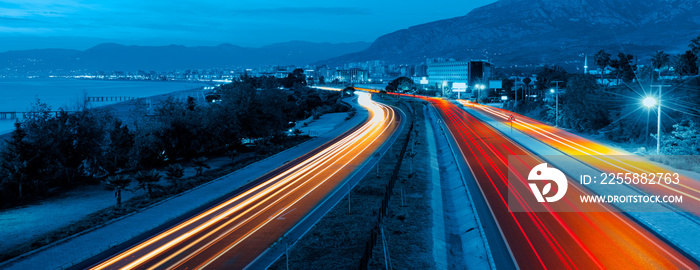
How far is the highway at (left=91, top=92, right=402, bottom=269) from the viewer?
15.4 metres

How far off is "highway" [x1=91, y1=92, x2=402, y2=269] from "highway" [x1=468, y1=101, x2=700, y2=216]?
15.3 m

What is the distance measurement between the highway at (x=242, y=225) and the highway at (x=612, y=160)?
1529 cm

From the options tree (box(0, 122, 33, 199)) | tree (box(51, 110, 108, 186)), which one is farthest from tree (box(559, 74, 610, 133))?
tree (box(0, 122, 33, 199))

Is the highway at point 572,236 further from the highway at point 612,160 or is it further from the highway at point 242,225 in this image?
the highway at point 242,225

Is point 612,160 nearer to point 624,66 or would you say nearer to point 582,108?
point 582,108

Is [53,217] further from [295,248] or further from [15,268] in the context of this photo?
[295,248]

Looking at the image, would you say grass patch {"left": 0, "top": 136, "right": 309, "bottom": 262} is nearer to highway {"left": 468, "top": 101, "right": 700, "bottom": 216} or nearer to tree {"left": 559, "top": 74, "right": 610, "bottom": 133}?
highway {"left": 468, "top": 101, "right": 700, "bottom": 216}

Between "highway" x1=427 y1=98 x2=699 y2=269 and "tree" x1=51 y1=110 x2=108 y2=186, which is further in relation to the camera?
"tree" x1=51 y1=110 x2=108 y2=186

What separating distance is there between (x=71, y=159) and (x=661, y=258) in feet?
102

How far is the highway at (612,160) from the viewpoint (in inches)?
889

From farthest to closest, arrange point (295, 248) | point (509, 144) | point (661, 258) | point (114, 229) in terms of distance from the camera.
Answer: point (509, 144) → point (114, 229) → point (295, 248) → point (661, 258)

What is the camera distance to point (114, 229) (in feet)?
61.8

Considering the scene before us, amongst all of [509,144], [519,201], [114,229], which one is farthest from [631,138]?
[114,229]

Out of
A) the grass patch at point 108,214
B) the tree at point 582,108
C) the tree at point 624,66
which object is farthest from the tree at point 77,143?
the tree at point 624,66
